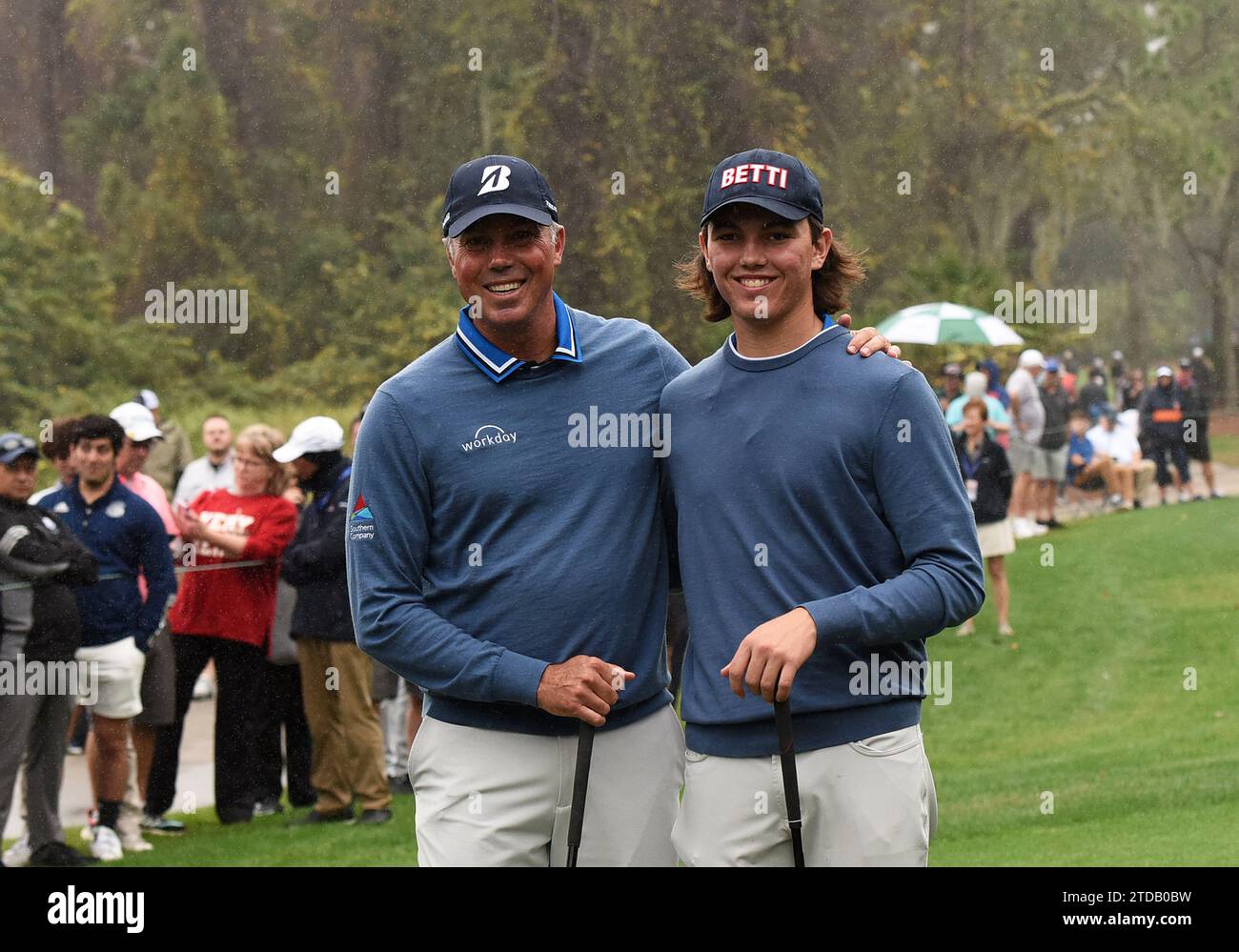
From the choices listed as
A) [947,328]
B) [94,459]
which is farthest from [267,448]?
[947,328]

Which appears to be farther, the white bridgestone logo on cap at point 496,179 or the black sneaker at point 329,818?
the black sneaker at point 329,818

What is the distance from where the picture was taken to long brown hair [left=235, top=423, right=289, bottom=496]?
893cm

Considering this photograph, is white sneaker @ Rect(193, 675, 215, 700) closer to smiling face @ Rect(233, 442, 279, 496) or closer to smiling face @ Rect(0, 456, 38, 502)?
smiling face @ Rect(233, 442, 279, 496)

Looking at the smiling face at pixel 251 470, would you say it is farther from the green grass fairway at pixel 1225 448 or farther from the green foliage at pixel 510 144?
the green grass fairway at pixel 1225 448

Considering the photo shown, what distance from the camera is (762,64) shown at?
18672 mm

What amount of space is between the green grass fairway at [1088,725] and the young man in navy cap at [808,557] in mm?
4446

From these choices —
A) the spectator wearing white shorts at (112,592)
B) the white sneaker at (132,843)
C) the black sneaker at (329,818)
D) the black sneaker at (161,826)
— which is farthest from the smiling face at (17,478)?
the black sneaker at (329,818)

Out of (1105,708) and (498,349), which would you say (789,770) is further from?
(1105,708)

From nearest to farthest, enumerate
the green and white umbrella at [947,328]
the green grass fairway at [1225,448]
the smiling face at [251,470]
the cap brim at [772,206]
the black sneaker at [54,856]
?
the cap brim at [772,206] → the black sneaker at [54,856] → the smiling face at [251,470] → the green and white umbrella at [947,328] → the green grass fairway at [1225,448]

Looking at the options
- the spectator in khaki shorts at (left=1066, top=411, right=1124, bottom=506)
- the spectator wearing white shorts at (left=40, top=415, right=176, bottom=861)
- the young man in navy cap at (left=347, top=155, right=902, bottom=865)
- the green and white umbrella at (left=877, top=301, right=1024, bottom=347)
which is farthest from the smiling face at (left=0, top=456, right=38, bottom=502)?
the spectator in khaki shorts at (left=1066, top=411, right=1124, bottom=506)

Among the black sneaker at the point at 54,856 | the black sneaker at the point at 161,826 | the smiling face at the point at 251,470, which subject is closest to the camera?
the black sneaker at the point at 54,856

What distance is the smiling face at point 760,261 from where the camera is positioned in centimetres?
319

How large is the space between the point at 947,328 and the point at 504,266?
1250 cm
